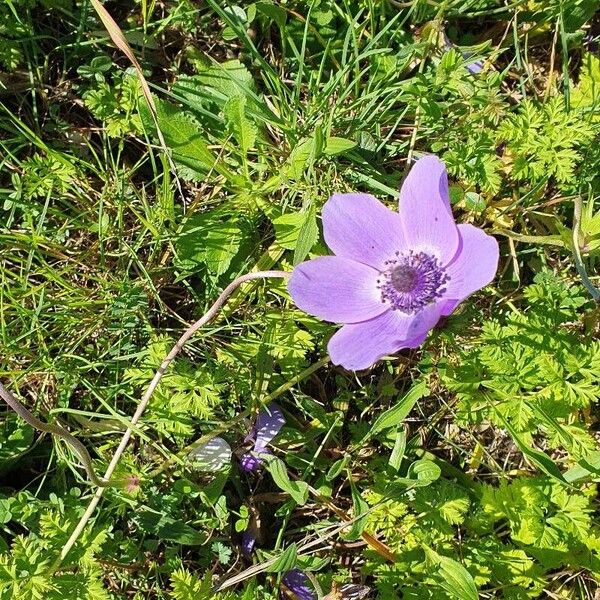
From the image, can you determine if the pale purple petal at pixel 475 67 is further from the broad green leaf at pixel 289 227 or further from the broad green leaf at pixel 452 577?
the broad green leaf at pixel 452 577

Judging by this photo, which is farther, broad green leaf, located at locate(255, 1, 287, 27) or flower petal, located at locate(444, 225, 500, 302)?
broad green leaf, located at locate(255, 1, 287, 27)

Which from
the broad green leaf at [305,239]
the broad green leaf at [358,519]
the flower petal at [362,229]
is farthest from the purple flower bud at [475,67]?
the broad green leaf at [358,519]

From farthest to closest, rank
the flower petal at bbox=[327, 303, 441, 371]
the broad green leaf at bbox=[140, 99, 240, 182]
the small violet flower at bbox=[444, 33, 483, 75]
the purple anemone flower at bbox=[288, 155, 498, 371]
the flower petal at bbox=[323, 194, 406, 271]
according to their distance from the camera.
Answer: the small violet flower at bbox=[444, 33, 483, 75] → the broad green leaf at bbox=[140, 99, 240, 182] → the flower petal at bbox=[323, 194, 406, 271] → the purple anemone flower at bbox=[288, 155, 498, 371] → the flower petal at bbox=[327, 303, 441, 371]

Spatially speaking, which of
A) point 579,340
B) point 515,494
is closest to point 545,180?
point 579,340

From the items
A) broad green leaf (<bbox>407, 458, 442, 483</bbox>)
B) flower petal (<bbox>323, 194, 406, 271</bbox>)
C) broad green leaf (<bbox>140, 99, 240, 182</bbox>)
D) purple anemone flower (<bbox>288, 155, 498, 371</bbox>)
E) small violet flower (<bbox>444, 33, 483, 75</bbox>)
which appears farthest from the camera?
small violet flower (<bbox>444, 33, 483, 75</bbox>)

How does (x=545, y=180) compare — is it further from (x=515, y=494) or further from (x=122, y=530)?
(x=122, y=530)

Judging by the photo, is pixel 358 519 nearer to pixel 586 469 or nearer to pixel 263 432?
pixel 263 432

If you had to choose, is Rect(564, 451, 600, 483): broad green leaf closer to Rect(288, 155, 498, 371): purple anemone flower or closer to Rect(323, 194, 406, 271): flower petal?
Rect(288, 155, 498, 371): purple anemone flower

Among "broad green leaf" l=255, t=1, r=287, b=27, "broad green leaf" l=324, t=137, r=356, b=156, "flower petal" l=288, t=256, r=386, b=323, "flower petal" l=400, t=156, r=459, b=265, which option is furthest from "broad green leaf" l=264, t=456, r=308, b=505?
"broad green leaf" l=255, t=1, r=287, b=27
